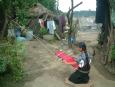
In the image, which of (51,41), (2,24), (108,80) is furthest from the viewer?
(51,41)

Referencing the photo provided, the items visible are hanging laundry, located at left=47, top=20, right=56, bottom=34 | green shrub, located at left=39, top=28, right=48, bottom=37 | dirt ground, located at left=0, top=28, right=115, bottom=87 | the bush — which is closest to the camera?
the bush

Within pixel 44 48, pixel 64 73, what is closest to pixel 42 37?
pixel 44 48

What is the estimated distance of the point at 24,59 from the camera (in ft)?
37.3

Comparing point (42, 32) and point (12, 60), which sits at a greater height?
point (42, 32)

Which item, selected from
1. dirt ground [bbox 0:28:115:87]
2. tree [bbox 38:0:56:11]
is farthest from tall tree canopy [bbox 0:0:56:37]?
tree [bbox 38:0:56:11]

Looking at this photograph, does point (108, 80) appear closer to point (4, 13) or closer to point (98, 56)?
point (98, 56)

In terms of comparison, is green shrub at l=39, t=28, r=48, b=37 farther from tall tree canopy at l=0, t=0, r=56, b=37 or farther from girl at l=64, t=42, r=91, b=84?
girl at l=64, t=42, r=91, b=84

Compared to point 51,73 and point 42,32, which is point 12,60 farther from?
point 42,32

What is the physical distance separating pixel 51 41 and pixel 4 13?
572 centimetres

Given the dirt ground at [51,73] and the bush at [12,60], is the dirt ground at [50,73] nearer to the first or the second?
the dirt ground at [51,73]

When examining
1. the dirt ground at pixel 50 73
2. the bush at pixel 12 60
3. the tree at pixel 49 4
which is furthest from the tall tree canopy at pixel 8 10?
the tree at pixel 49 4

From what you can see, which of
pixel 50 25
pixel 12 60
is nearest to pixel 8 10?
pixel 12 60

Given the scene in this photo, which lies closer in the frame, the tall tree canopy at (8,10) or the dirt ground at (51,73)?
the dirt ground at (51,73)

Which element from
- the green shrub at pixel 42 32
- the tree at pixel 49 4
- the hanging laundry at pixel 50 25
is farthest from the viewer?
the tree at pixel 49 4
